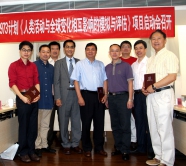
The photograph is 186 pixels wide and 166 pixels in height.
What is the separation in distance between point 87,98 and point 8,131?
1.12 metres

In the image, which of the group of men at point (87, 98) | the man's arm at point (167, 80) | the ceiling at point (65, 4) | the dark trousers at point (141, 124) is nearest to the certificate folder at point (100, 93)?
the group of men at point (87, 98)

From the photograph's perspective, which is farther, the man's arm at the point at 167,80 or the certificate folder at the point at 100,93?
the certificate folder at the point at 100,93

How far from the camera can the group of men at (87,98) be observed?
2449 mm

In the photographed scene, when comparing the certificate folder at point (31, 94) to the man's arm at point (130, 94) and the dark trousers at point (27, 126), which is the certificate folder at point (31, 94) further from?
the man's arm at point (130, 94)

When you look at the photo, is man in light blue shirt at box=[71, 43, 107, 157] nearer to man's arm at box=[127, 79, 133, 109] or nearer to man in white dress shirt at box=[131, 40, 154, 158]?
man's arm at box=[127, 79, 133, 109]

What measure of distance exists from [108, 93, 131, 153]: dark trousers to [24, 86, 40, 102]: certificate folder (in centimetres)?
98

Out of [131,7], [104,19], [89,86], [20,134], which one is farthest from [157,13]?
[20,134]

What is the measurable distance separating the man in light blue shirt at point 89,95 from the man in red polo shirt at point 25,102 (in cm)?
58

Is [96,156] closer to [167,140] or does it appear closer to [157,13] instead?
[167,140]

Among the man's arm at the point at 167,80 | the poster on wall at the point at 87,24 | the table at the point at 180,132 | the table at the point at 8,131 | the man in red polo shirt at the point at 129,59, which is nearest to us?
the man's arm at the point at 167,80

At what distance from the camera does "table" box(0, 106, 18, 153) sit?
244 cm

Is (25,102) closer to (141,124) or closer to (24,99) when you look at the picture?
(24,99)

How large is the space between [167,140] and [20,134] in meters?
1.77

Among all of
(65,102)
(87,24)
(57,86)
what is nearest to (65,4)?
(87,24)
